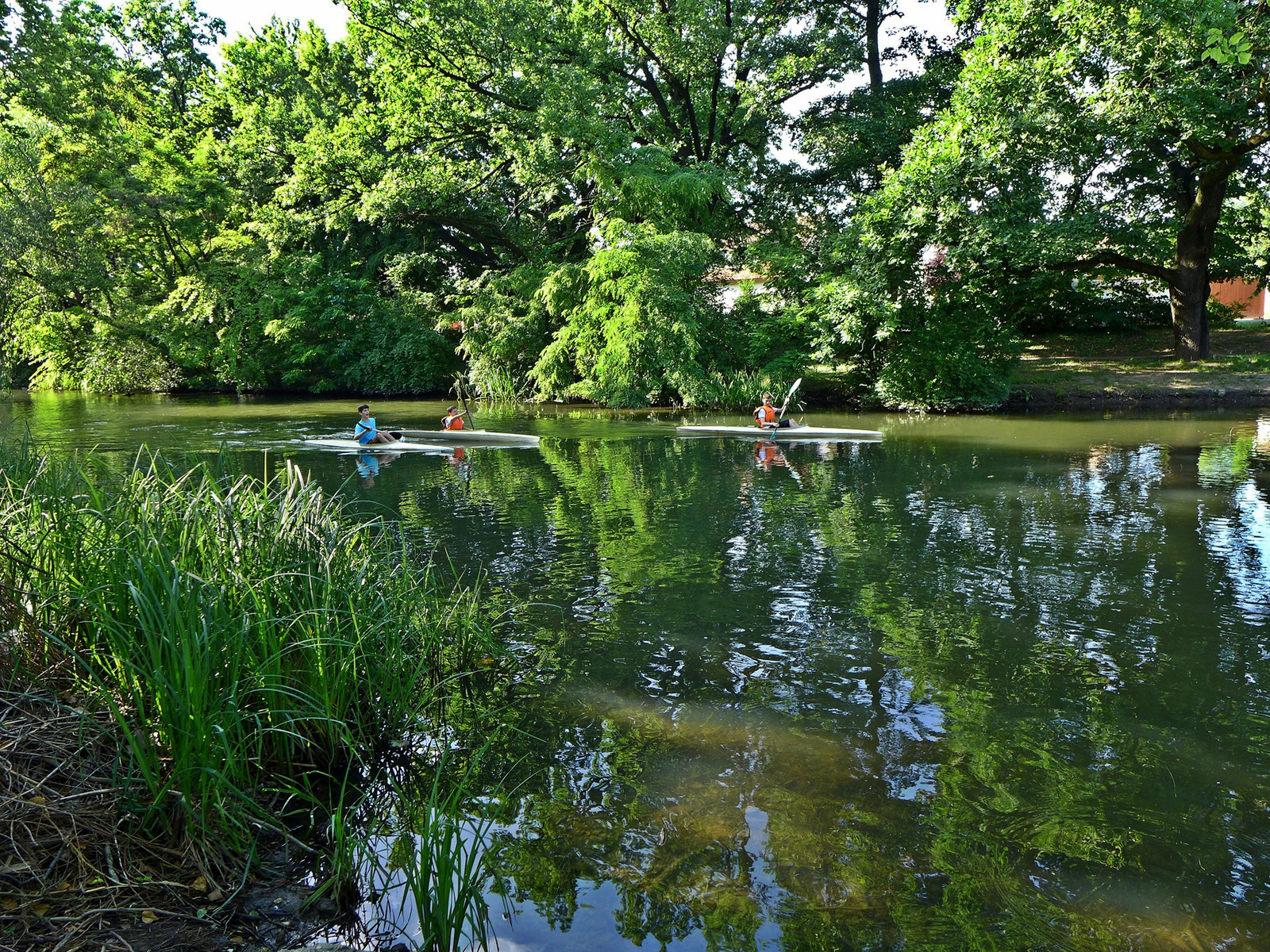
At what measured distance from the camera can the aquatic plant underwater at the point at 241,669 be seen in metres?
3.47

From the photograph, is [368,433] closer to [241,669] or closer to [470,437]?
[470,437]

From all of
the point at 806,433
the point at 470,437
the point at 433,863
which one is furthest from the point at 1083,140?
the point at 433,863

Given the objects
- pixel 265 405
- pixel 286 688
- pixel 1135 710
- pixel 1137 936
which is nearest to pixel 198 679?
pixel 286 688

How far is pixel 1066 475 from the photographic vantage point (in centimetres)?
1323

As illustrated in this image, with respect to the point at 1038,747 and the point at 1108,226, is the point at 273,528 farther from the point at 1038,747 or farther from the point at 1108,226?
the point at 1108,226

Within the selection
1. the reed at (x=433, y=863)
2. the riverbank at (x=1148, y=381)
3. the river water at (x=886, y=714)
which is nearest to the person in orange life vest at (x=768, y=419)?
the river water at (x=886, y=714)

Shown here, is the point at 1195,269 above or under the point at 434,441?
above

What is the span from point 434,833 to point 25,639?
245 cm

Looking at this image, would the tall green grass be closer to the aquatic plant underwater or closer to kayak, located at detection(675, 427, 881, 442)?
the aquatic plant underwater

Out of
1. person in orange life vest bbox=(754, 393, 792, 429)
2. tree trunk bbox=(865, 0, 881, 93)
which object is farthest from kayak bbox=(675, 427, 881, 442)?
tree trunk bbox=(865, 0, 881, 93)

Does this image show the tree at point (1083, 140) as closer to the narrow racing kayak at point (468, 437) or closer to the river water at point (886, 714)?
the river water at point (886, 714)

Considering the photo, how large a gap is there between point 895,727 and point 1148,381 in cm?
2106

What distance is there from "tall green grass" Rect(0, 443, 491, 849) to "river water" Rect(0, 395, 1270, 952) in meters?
0.95

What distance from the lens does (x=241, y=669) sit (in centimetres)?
405
